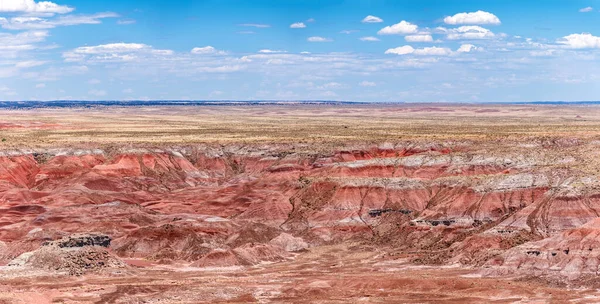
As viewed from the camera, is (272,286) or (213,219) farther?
(213,219)

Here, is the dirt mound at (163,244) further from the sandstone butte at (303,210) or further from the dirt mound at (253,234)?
the dirt mound at (253,234)

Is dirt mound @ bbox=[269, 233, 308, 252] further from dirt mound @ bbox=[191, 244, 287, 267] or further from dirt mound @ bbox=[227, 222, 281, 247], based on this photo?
dirt mound @ bbox=[191, 244, 287, 267]

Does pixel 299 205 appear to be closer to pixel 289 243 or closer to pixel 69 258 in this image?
pixel 289 243

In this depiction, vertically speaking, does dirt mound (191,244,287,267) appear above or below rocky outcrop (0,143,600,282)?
below

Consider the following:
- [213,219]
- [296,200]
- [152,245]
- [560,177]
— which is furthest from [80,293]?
[560,177]

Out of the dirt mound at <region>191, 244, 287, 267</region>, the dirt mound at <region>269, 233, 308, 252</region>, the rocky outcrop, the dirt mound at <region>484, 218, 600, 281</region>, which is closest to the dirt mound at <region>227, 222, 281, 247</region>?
the rocky outcrop

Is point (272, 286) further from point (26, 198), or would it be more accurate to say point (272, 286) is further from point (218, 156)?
point (218, 156)

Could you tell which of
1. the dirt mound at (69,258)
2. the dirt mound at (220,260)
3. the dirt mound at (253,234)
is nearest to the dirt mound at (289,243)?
the dirt mound at (253,234)
